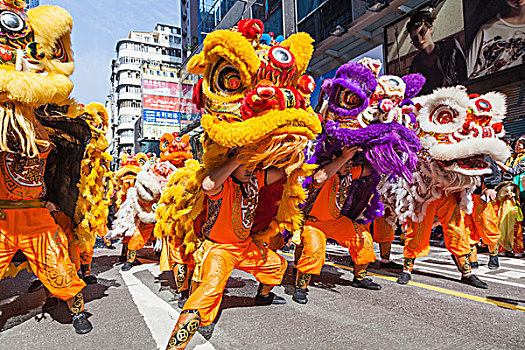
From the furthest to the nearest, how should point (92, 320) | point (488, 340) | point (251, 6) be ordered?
1. point (251, 6)
2. point (92, 320)
3. point (488, 340)

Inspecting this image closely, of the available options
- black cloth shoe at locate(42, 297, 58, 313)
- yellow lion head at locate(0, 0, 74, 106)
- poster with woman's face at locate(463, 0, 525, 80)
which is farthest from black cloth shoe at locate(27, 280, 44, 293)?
poster with woman's face at locate(463, 0, 525, 80)

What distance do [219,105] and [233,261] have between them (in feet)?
3.45

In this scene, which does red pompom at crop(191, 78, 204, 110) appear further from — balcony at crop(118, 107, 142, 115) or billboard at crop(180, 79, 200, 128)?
balcony at crop(118, 107, 142, 115)

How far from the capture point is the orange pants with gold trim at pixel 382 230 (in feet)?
15.6

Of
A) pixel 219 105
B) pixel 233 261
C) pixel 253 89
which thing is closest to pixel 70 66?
pixel 219 105

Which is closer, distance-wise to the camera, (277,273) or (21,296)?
(277,273)

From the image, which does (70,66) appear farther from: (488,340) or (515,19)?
(515,19)

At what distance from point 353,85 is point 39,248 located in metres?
2.74

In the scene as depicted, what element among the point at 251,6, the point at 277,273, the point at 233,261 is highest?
the point at 251,6

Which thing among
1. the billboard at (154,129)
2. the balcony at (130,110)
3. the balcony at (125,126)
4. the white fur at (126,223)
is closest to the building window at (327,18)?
the white fur at (126,223)

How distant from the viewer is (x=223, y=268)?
2.33m

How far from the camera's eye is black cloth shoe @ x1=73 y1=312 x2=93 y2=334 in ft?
8.78

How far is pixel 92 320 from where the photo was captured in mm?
2953

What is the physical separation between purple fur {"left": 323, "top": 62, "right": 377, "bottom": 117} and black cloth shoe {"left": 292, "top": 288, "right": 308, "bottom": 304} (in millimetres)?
1638
